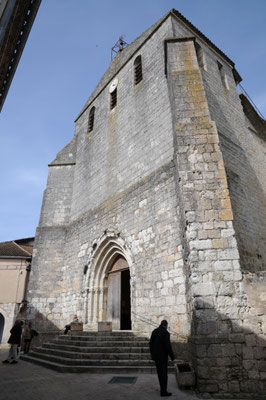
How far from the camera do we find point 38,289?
9648 millimetres

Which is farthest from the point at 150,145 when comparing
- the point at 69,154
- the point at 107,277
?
the point at 69,154

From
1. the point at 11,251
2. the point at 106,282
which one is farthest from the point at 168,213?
the point at 11,251

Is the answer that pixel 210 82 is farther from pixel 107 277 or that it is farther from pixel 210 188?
pixel 107 277

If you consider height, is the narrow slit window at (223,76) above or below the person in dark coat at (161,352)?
above

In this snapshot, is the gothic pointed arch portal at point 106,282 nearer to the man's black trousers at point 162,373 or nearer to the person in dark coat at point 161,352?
the person in dark coat at point 161,352

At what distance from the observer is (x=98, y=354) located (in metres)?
5.48

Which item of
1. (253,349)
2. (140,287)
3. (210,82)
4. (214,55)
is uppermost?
(214,55)

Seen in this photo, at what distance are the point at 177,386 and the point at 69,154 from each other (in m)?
10.8

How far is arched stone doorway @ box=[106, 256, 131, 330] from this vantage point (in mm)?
8091

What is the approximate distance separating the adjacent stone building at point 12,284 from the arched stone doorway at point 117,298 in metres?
6.24

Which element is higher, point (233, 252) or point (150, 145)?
point (150, 145)

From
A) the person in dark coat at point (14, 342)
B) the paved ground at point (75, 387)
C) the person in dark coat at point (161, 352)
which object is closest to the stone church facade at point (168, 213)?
the person in dark coat at point (161, 352)

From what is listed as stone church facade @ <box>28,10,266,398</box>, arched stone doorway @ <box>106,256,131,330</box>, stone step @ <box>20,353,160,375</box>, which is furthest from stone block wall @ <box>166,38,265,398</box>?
arched stone doorway @ <box>106,256,131,330</box>

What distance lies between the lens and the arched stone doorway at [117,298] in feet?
26.5
